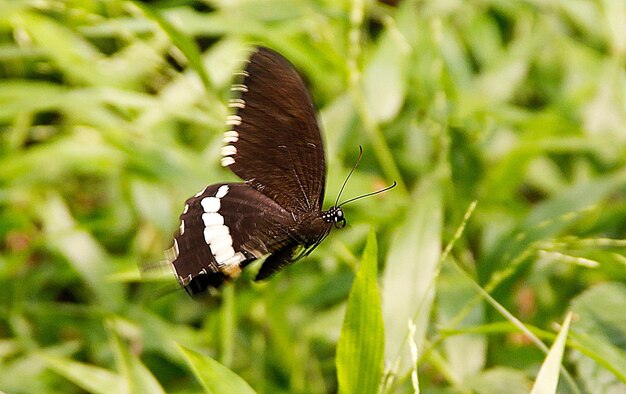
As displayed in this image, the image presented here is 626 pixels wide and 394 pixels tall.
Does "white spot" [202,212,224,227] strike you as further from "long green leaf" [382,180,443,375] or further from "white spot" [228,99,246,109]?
"long green leaf" [382,180,443,375]

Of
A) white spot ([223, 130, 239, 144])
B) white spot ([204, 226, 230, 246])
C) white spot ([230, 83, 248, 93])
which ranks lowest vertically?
white spot ([204, 226, 230, 246])

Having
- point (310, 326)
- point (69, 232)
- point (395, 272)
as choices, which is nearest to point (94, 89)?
point (69, 232)

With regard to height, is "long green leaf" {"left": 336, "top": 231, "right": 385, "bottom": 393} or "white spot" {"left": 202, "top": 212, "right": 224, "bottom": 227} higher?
"white spot" {"left": 202, "top": 212, "right": 224, "bottom": 227}

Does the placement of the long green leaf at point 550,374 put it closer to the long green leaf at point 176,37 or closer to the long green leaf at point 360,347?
the long green leaf at point 360,347

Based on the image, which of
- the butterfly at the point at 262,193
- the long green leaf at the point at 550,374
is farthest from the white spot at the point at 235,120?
the long green leaf at the point at 550,374

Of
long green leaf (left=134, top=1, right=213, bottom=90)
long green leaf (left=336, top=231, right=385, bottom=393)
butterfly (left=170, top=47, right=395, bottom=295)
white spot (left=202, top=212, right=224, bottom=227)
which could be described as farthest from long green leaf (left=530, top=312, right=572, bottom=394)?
long green leaf (left=134, top=1, right=213, bottom=90)

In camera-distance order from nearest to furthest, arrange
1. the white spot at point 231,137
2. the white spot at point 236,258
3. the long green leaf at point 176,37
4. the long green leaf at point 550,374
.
→ the long green leaf at point 550,374 < the white spot at point 236,258 < the white spot at point 231,137 < the long green leaf at point 176,37

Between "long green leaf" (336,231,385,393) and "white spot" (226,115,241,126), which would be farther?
"white spot" (226,115,241,126)
